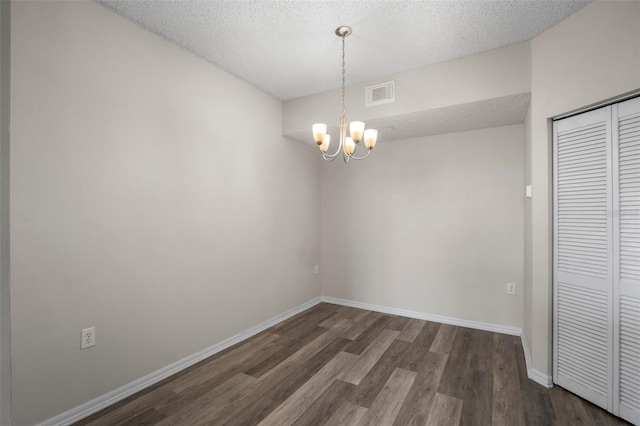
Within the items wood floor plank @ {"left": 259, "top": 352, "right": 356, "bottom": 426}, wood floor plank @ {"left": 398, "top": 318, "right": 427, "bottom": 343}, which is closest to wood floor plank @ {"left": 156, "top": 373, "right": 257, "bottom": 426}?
wood floor plank @ {"left": 259, "top": 352, "right": 356, "bottom": 426}

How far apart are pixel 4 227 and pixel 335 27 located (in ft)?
7.81

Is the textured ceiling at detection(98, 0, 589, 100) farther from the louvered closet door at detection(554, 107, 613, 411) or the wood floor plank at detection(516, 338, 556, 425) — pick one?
the wood floor plank at detection(516, 338, 556, 425)

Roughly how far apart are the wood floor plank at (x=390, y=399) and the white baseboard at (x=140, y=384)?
1.55 metres

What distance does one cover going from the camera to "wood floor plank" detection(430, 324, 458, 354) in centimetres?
290

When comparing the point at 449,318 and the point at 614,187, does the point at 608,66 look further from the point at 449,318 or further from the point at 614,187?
the point at 449,318

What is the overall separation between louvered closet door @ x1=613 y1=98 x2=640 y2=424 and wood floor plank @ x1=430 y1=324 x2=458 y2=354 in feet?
3.96

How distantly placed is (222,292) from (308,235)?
1.59m

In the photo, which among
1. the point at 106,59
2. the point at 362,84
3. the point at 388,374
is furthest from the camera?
the point at 362,84

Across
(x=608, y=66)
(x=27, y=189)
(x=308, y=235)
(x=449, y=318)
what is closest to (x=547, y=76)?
(x=608, y=66)

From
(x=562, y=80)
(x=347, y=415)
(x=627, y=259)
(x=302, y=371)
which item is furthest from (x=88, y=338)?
(x=562, y=80)

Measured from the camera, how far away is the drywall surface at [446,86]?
248cm

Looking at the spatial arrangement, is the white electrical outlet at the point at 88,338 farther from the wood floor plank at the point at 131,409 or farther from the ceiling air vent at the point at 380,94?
the ceiling air vent at the point at 380,94

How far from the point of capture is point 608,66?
6.30ft

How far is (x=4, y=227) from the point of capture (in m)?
0.45
